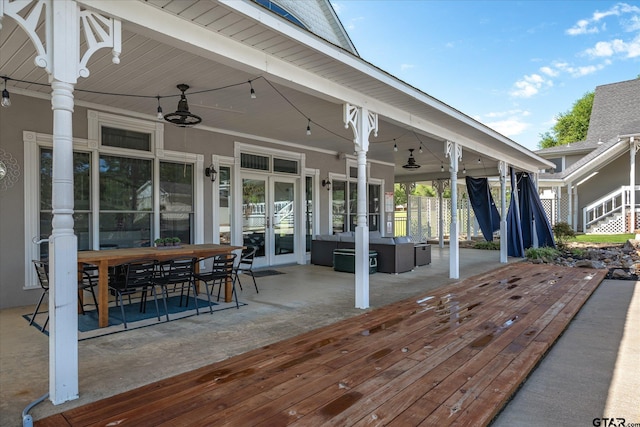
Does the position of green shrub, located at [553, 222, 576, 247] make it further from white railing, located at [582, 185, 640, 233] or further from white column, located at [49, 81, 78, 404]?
white column, located at [49, 81, 78, 404]

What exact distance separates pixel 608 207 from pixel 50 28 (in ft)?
62.7

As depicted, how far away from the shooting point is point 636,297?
5547 millimetres

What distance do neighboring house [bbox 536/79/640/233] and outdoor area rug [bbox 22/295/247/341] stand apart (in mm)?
15598

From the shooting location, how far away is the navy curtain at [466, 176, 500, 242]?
12031 millimetres

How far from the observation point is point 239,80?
14.6ft

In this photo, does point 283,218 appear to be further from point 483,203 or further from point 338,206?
point 483,203

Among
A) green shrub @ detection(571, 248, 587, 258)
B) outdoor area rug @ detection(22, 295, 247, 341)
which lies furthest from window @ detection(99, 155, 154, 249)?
green shrub @ detection(571, 248, 587, 258)

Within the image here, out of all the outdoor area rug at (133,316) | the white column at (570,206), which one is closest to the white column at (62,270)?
the outdoor area rug at (133,316)

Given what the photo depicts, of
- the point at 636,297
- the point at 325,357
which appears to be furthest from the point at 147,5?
the point at 636,297

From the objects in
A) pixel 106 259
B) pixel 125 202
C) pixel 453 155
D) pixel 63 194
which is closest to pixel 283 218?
pixel 125 202

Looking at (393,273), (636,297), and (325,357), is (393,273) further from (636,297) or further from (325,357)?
(325,357)

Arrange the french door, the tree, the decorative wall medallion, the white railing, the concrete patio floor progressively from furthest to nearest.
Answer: the tree
the white railing
the french door
the decorative wall medallion
the concrete patio floor

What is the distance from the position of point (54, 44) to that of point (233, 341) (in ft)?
8.67

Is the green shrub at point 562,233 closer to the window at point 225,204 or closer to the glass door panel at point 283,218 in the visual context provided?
the glass door panel at point 283,218
